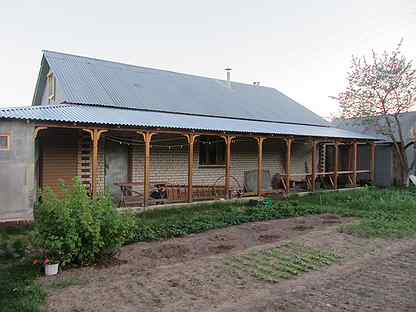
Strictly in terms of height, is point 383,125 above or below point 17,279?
above

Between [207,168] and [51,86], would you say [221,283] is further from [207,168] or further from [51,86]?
[51,86]

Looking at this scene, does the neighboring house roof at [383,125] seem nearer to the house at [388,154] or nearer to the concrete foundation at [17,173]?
the house at [388,154]

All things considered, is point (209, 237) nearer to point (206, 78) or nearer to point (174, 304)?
point (174, 304)

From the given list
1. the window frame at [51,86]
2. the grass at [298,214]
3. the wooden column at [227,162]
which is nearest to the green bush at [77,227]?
the grass at [298,214]

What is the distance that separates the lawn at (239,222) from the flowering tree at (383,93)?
6286 mm

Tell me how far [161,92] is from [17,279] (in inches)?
488

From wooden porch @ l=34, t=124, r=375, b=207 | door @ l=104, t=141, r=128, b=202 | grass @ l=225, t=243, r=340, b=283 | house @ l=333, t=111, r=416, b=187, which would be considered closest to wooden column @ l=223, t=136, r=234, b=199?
wooden porch @ l=34, t=124, r=375, b=207

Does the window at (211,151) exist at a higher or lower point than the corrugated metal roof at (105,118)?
lower

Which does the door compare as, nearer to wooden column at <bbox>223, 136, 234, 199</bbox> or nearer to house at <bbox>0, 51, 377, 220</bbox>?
house at <bbox>0, 51, 377, 220</bbox>

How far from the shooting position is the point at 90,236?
601 cm

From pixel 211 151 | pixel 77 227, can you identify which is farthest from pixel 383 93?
pixel 77 227

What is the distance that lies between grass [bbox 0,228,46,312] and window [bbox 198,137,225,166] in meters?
8.81

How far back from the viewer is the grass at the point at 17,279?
445 centimetres

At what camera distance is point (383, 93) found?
65.7ft
